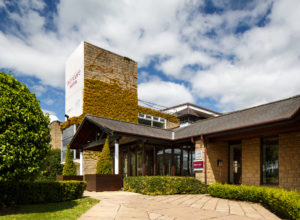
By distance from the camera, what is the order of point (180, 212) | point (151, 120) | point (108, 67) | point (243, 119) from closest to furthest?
point (180, 212)
point (243, 119)
point (108, 67)
point (151, 120)

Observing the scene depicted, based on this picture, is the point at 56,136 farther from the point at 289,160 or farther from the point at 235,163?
the point at 289,160

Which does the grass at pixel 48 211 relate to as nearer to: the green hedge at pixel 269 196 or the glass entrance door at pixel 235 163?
the green hedge at pixel 269 196

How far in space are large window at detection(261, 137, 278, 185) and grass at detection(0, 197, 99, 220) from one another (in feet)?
26.5

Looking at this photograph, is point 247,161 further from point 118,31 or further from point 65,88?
point 65,88

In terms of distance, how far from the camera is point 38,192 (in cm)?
851

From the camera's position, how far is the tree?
21.0ft

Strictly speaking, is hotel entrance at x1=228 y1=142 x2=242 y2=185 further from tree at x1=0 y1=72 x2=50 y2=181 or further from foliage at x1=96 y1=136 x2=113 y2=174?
tree at x1=0 y1=72 x2=50 y2=181

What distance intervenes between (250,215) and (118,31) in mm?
9173

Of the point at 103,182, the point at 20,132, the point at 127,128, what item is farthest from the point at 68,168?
the point at 20,132

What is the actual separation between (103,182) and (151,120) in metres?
14.8

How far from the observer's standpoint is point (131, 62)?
1025 inches

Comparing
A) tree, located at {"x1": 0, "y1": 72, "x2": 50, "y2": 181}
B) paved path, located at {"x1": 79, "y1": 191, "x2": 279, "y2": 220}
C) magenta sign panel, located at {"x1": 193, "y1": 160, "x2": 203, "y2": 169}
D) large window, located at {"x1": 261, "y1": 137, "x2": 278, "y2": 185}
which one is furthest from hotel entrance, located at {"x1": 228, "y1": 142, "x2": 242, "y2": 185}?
tree, located at {"x1": 0, "y1": 72, "x2": 50, "y2": 181}

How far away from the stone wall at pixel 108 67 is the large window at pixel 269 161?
15.7 meters

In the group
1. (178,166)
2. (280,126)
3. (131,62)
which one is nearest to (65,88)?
(131,62)
